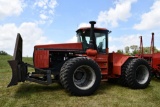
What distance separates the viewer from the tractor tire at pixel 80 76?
28.1 feet

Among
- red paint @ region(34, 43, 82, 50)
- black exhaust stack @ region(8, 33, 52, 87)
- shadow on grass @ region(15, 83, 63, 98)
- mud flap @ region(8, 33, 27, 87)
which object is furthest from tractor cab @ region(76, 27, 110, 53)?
mud flap @ region(8, 33, 27, 87)

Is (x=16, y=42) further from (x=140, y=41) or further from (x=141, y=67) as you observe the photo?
(x=140, y=41)

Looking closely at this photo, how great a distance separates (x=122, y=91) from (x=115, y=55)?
175 centimetres

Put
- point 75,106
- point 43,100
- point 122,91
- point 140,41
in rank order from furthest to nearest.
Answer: point 140,41 < point 122,91 < point 43,100 < point 75,106

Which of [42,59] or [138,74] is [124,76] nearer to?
[138,74]

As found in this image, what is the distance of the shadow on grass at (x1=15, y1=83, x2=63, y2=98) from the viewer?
28.8 feet

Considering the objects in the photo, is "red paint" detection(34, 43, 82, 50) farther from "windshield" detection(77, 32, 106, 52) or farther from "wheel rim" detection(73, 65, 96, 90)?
"wheel rim" detection(73, 65, 96, 90)

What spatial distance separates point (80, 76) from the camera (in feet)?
30.8

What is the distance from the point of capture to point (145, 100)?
821cm

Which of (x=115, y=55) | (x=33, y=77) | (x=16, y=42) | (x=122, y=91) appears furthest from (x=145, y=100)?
(x=16, y=42)

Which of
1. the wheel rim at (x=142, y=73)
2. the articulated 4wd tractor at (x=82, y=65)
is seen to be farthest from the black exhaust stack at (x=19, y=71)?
the wheel rim at (x=142, y=73)

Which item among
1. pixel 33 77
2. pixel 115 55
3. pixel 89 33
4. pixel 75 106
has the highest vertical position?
pixel 89 33

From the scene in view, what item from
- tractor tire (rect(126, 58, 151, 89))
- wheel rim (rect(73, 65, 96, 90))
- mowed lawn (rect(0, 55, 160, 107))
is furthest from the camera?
tractor tire (rect(126, 58, 151, 89))

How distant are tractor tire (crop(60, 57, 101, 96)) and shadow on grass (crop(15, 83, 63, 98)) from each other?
1114 millimetres
